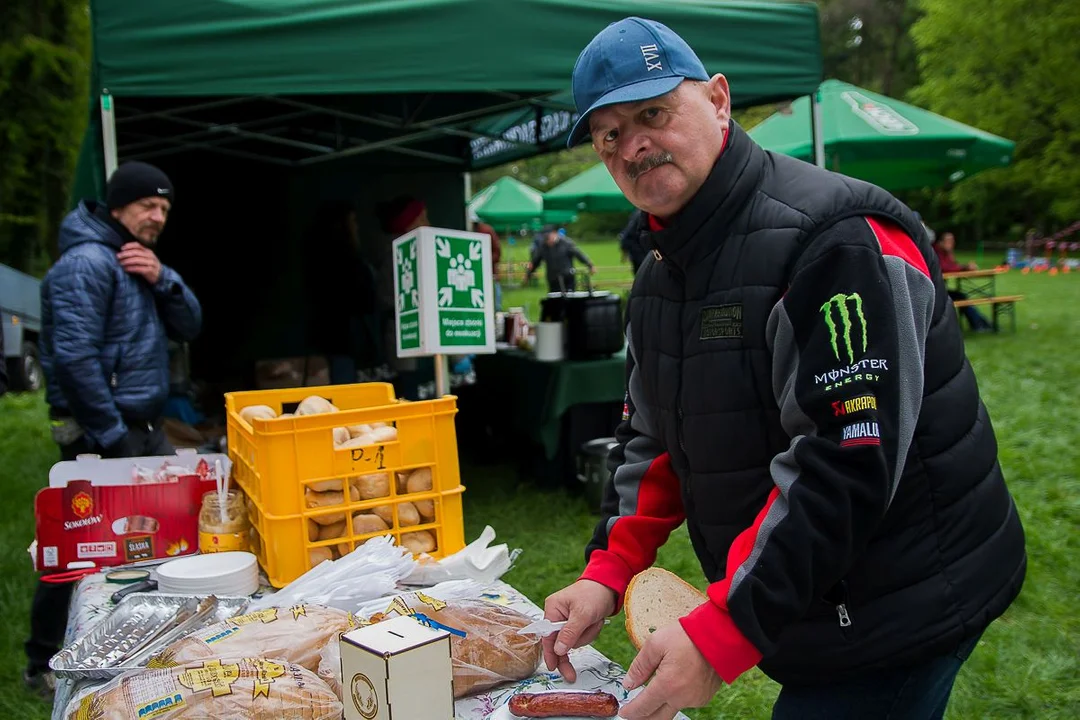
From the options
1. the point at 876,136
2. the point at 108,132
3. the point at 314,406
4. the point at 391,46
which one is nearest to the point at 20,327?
the point at 108,132

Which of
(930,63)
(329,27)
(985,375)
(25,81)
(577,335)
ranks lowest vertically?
(985,375)

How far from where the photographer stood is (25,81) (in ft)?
38.3

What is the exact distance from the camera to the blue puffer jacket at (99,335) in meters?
3.09

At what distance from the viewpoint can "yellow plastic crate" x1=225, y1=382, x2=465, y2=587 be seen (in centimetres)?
193

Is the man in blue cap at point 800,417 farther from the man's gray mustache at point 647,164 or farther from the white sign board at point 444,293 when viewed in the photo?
the white sign board at point 444,293

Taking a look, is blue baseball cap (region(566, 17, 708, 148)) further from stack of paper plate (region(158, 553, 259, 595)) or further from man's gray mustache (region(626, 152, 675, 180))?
stack of paper plate (region(158, 553, 259, 595))

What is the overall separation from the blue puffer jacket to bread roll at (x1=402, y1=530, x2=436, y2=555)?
5.23 feet

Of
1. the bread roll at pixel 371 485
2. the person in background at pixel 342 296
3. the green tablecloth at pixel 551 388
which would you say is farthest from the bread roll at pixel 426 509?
the person in background at pixel 342 296

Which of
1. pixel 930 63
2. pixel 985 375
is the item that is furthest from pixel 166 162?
pixel 930 63

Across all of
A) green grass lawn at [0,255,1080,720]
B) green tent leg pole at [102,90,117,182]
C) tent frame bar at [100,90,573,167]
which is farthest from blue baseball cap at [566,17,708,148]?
tent frame bar at [100,90,573,167]

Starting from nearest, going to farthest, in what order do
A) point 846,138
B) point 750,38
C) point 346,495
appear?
1. point 346,495
2. point 750,38
3. point 846,138

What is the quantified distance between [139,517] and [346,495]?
0.57 m

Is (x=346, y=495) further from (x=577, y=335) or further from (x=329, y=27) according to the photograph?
(x=577, y=335)

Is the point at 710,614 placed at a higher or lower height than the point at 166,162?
lower
